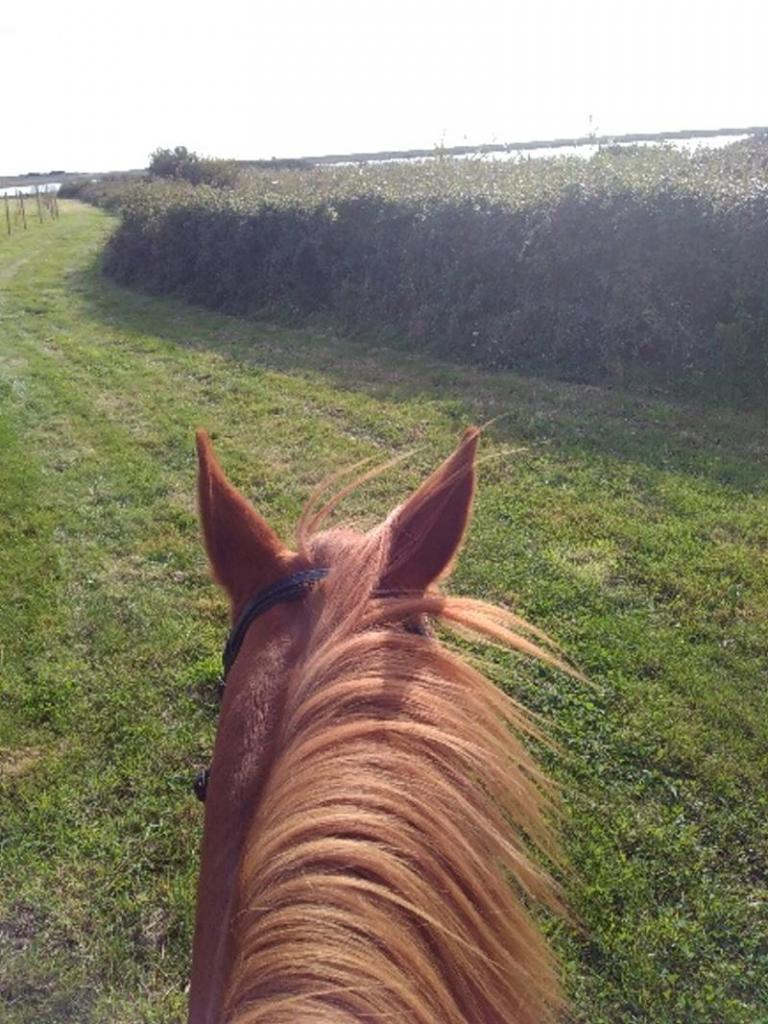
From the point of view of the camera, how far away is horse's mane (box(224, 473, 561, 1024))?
0.70 m

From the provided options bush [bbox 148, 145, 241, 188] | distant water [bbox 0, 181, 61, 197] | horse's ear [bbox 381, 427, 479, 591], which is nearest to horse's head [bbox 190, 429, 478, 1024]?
horse's ear [bbox 381, 427, 479, 591]

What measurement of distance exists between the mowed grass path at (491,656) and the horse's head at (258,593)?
13.9 inches

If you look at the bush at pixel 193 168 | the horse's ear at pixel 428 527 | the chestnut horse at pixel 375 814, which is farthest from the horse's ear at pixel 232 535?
the bush at pixel 193 168

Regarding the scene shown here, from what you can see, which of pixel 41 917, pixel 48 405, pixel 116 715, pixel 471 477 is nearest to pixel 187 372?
pixel 48 405

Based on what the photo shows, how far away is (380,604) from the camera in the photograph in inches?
41.1

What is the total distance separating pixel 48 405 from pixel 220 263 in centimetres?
571

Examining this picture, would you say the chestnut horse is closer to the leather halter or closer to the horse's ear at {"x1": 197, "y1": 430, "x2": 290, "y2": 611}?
the leather halter

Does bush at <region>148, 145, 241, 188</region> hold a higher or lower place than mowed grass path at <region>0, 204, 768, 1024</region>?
higher

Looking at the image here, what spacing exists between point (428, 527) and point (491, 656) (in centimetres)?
302

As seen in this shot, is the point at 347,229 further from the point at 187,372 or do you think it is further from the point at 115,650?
the point at 115,650

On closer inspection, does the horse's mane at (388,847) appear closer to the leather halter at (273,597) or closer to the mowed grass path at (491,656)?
the leather halter at (273,597)

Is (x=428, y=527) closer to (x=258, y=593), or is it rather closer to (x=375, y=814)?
(x=258, y=593)

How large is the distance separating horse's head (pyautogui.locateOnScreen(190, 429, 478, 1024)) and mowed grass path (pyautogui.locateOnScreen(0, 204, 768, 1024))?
1.16 ft

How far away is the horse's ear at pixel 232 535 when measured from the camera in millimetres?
1369
